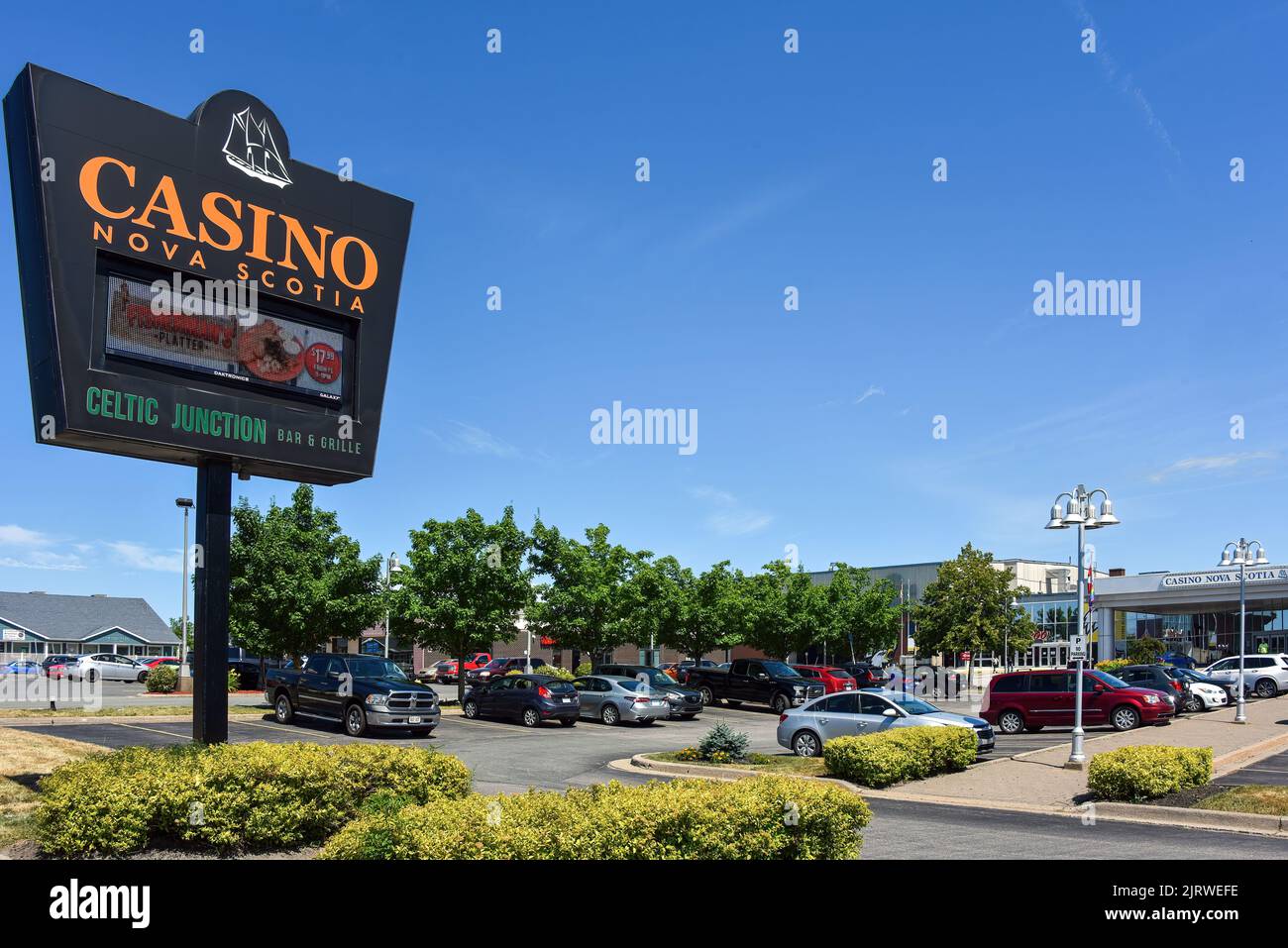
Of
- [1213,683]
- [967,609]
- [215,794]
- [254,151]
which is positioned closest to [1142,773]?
[215,794]

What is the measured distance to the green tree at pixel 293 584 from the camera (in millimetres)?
37719

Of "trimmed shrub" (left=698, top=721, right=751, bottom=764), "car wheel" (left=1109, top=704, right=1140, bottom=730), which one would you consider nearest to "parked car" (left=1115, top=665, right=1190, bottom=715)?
"car wheel" (left=1109, top=704, right=1140, bottom=730)

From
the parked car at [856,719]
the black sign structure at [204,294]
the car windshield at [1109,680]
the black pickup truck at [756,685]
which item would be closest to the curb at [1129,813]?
the parked car at [856,719]

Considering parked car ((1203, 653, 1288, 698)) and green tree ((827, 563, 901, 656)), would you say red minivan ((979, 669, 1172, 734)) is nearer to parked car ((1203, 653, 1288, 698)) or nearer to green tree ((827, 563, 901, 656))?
parked car ((1203, 653, 1288, 698))

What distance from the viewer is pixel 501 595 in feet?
122

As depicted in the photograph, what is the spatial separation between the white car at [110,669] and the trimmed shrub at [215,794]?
48219 millimetres

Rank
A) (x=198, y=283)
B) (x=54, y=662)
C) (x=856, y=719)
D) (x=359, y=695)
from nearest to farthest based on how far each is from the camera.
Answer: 1. (x=198, y=283)
2. (x=856, y=719)
3. (x=359, y=695)
4. (x=54, y=662)

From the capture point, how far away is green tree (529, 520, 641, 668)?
1628 inches

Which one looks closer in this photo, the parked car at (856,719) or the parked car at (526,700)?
the parked car at (856,719)

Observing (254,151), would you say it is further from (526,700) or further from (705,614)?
(705,614)

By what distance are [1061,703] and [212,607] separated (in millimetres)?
21854

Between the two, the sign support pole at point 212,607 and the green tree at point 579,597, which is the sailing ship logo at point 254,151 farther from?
the green tree at point 579,597

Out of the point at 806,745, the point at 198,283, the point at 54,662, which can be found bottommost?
the point at 54,662
